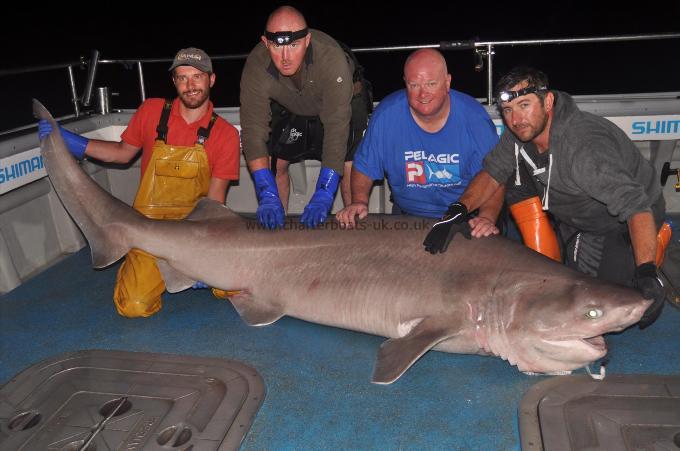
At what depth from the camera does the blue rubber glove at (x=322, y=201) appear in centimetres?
443

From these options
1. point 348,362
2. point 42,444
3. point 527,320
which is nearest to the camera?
point 42,444

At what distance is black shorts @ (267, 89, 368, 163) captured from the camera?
5.51 m

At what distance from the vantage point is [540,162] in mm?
4285

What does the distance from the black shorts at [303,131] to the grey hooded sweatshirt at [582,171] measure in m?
1.35

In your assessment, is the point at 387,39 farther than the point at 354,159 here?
Yes

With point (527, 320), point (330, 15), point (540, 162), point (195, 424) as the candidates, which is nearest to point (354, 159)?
point (540, 162)

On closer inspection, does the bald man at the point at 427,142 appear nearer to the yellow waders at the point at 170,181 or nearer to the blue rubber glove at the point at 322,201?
the blue rubber glove at the point at 322,201

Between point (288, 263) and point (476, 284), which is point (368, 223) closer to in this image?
point (288, 263)

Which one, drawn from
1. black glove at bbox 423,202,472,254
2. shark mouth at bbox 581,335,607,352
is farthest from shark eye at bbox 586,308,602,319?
black glove at bbox 423,202,472,254

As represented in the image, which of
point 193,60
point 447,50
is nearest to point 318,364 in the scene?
point 193,60

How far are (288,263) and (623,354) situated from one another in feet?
7.00

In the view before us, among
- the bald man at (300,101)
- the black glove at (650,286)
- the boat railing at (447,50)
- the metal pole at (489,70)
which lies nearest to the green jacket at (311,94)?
the bald man at (300,101)

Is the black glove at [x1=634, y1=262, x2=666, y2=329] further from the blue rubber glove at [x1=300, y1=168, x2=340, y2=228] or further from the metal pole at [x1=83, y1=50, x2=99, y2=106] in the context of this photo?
the metal pole at [x1=83, y1=50, x2=99, y2=106]

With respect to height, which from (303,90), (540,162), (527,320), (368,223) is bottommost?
(527,320)
